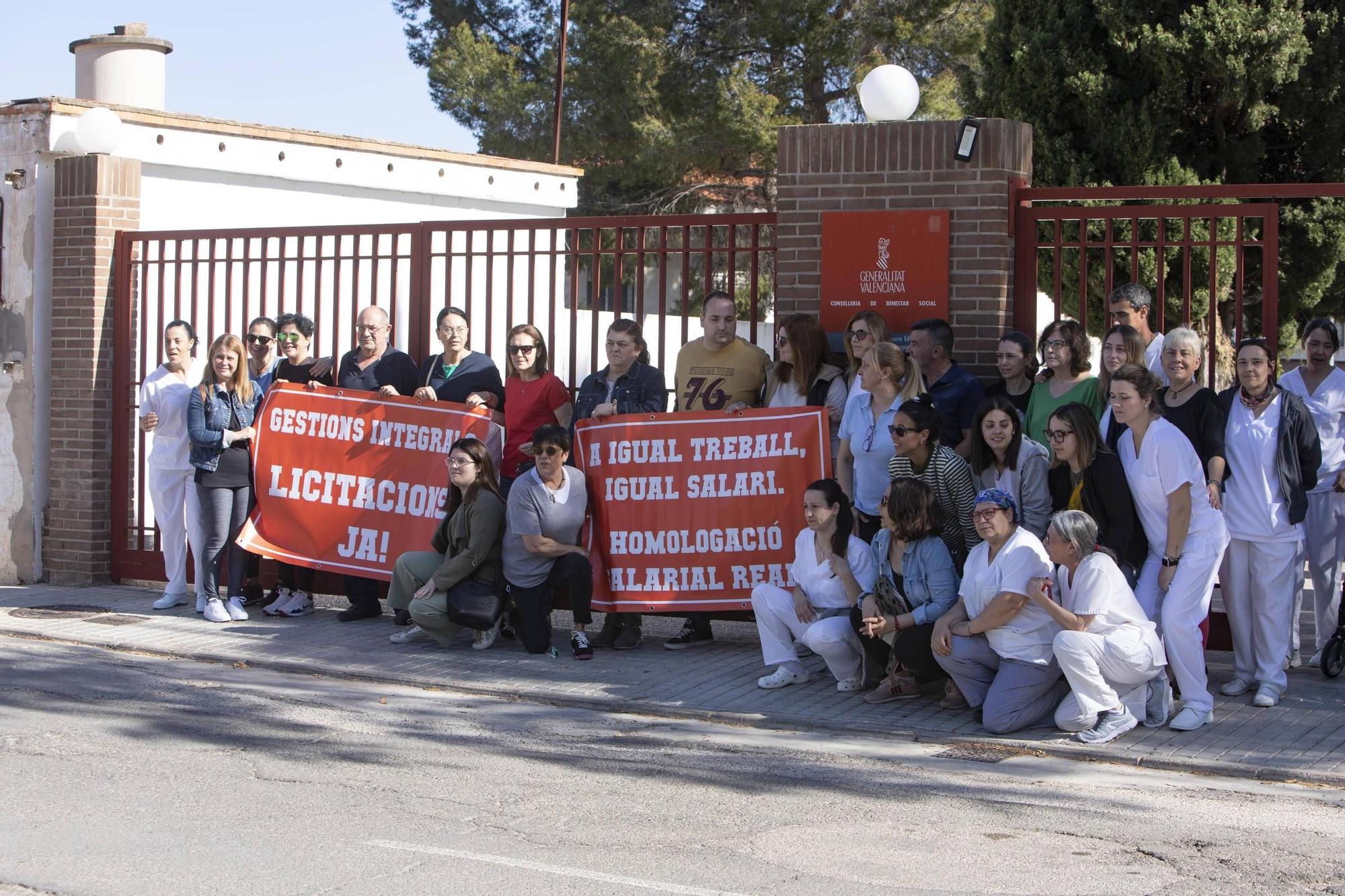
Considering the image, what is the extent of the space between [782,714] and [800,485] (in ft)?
5.85

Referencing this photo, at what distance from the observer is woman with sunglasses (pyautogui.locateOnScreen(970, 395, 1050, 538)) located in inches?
304

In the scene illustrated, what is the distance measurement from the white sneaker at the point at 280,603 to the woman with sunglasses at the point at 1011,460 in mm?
5197

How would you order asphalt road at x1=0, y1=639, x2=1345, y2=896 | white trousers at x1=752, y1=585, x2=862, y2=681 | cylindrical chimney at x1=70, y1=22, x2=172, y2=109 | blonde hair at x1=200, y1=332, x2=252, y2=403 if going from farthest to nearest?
cylindrical chimney at x1=70, y1=22, x2=172, y2=109, blonde hair at x1=200, y1=332, x2=252, y2=403, white trousers at x1=752, y1=585, x2=862, y2=681, asphalt road at x1=0, y1=639, x2=1345, y2=896

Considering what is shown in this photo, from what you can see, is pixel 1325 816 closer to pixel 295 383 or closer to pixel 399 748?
pixel 399 748

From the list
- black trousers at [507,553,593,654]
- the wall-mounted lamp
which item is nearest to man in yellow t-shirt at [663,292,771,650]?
black trousers at [507,553,593,654]

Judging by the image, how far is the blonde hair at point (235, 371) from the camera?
10.5 meters

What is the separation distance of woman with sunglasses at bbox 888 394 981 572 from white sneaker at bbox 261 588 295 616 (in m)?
4.82

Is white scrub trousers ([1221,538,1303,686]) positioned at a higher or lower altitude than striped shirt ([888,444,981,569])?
lower

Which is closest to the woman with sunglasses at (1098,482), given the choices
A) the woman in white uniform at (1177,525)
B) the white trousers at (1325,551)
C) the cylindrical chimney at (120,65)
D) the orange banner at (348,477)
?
the woman in white uniform at (1177,525)

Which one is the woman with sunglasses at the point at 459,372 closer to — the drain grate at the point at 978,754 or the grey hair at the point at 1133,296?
the grey hair at the point at 1133,296

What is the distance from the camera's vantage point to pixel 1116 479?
738cm

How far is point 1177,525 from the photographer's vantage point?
24.2 feet

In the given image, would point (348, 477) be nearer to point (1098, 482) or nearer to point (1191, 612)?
point (1098, 482)

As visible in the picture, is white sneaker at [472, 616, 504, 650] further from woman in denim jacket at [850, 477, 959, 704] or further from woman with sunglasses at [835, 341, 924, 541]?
woman in denim jacket at [850, 477, 959, 704]
